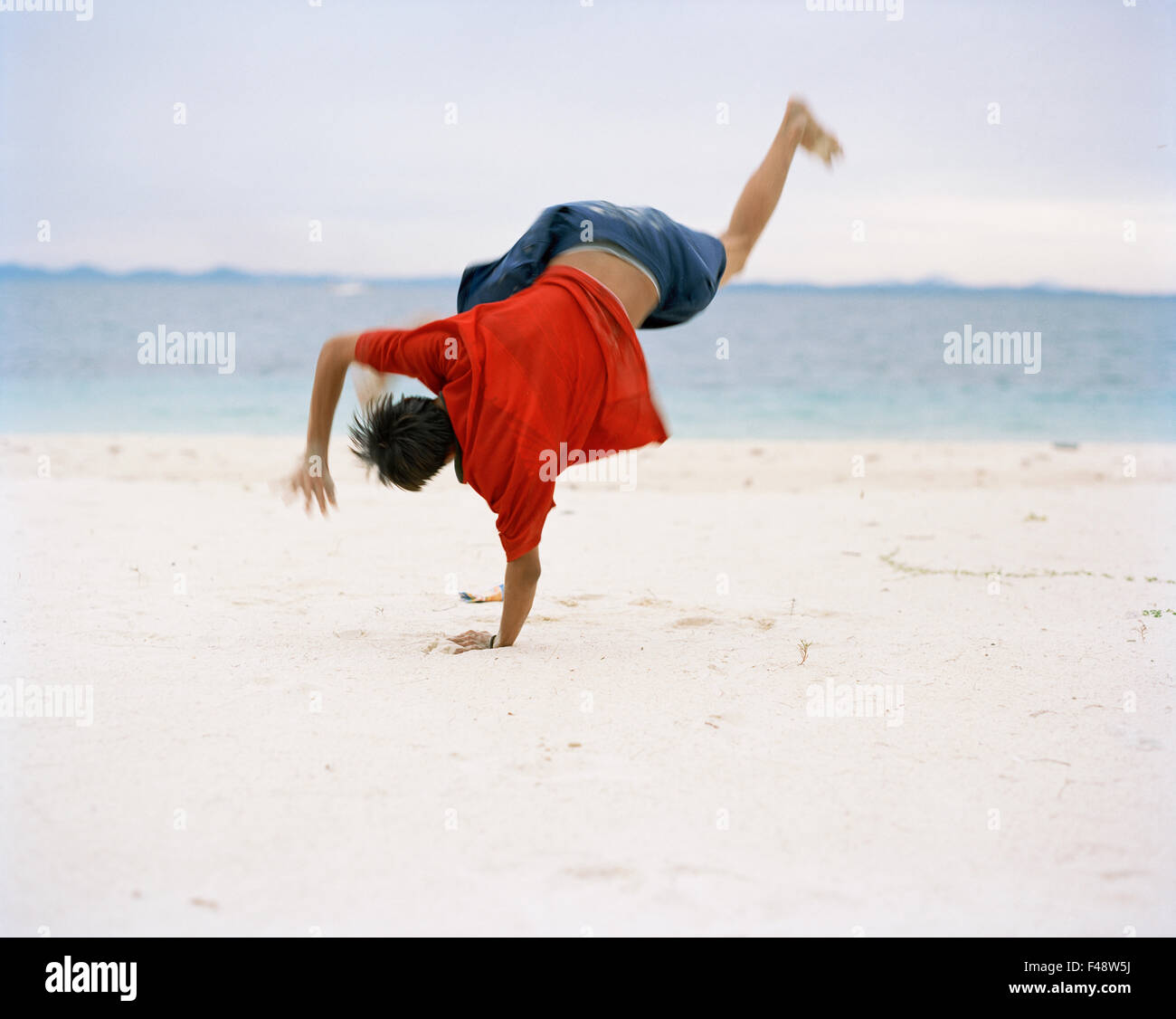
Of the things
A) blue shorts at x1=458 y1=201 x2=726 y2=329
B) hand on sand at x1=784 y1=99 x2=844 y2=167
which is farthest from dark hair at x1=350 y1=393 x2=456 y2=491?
hand on sand at x1=784 y1=99 x2=844 y2=167

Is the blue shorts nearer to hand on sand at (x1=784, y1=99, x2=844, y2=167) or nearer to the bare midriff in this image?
the bare midriff

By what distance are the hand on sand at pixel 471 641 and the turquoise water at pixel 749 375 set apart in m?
1.19

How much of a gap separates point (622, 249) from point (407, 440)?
3.60 ft

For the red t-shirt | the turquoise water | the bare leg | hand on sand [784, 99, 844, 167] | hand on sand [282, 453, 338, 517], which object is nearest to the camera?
the red t-shirt

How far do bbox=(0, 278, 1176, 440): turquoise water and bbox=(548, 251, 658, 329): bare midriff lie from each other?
56 centimetres

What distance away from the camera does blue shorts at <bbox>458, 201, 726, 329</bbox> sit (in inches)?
143

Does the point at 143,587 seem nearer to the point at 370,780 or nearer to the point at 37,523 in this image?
the point at 37,523

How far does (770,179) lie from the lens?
14.2 ft

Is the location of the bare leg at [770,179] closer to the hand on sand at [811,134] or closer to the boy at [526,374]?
the hand on sand at [811,134]

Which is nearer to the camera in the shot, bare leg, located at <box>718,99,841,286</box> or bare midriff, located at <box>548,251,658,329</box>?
bare midriff, located at <box>548,251,658,329</box>

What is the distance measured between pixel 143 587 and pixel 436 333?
7.00 feet

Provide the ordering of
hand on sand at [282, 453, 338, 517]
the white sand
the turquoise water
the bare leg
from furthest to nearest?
the turquoise water < the bare leg < hand on sand at [282, 453, 338, 517] < the white sand

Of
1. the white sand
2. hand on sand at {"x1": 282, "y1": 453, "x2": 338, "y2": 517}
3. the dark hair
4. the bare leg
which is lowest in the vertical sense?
the white sand

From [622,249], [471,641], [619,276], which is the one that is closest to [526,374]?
[619,276]
